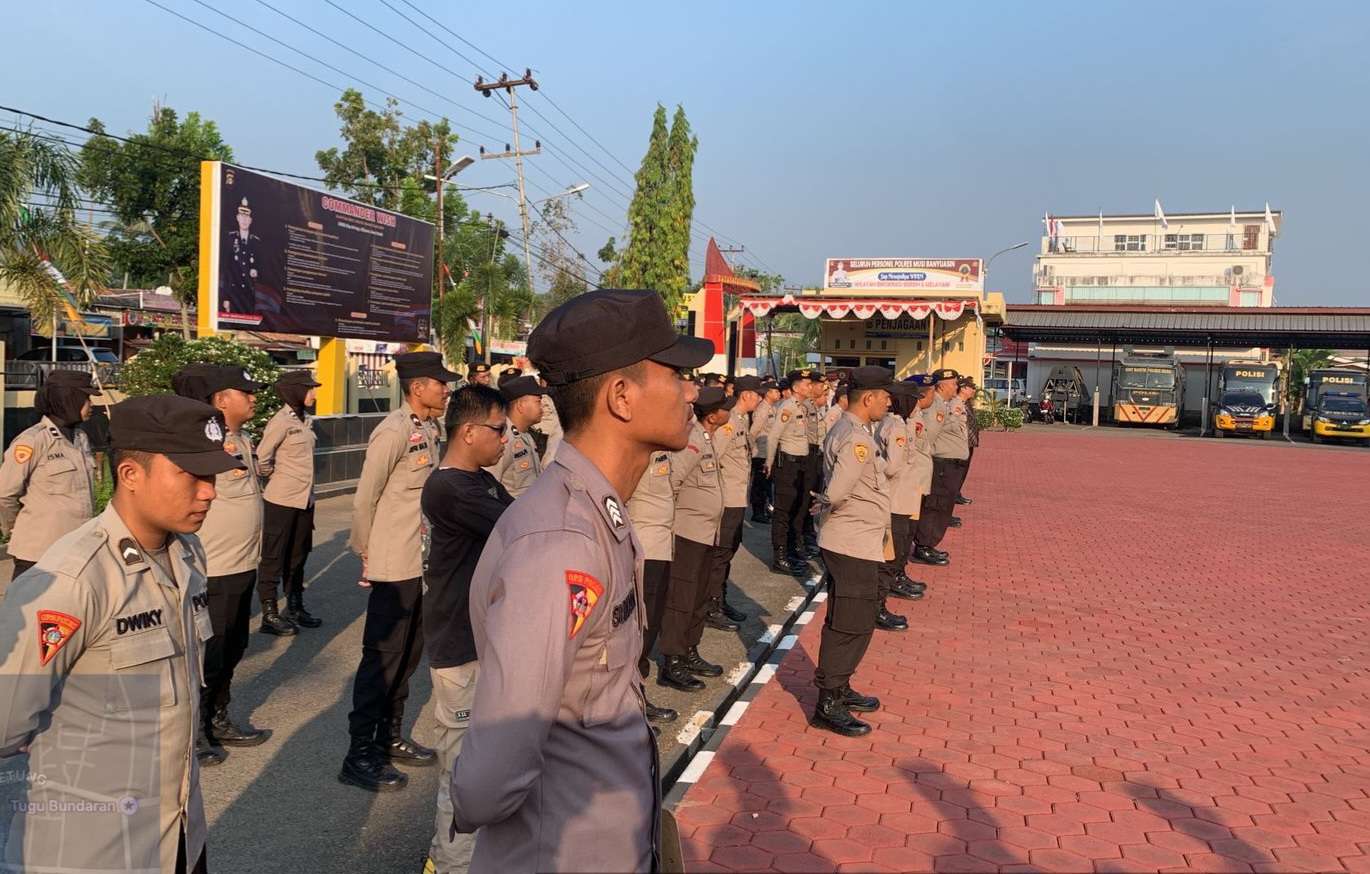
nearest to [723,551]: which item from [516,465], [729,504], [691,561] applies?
[729,504]

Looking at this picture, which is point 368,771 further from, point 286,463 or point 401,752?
point 286,463

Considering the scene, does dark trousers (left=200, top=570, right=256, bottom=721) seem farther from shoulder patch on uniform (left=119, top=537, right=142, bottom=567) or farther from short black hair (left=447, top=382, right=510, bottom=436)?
shoulder patch on uniform (left=119, top=537, right=142, bottom=567)

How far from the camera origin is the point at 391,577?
15.1ft

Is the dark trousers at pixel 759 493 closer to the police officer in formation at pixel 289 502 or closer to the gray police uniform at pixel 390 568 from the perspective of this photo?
the police officer in formation at pixel 289 502

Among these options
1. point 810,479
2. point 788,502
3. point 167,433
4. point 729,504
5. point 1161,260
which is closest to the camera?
point 167,433

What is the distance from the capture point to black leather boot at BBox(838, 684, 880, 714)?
5.58 meters

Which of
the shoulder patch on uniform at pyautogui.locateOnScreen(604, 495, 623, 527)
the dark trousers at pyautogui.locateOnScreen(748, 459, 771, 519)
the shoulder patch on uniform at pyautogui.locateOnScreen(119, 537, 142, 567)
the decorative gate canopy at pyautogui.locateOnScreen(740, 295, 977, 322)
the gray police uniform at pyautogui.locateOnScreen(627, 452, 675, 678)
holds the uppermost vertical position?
the decorative gate canopy at pyautogui.locateOnScreen(740, 295, 977, 322)

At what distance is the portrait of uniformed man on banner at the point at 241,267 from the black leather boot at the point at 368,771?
405 inches

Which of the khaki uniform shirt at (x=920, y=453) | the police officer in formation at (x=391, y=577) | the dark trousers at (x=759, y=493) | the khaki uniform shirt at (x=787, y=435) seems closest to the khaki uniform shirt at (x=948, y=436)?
the khaki uniform shirt at (x=920, y=453)

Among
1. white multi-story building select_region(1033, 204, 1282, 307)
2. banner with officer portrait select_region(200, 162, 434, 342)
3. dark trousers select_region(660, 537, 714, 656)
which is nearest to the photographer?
dark trousers select_region(660, 537, 714, 656)

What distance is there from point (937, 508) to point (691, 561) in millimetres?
5103

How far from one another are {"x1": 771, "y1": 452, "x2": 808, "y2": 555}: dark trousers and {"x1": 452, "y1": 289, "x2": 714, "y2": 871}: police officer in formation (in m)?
8.90

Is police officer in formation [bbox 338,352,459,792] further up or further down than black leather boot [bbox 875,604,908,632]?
further up

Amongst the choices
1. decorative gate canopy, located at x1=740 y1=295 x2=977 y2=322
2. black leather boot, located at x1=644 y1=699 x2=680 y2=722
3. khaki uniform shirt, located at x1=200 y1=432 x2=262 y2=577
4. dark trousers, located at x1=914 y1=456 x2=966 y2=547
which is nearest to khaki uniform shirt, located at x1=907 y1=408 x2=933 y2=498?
dark trousers, located at x1=914 y1=456 x2=966 y2=547
